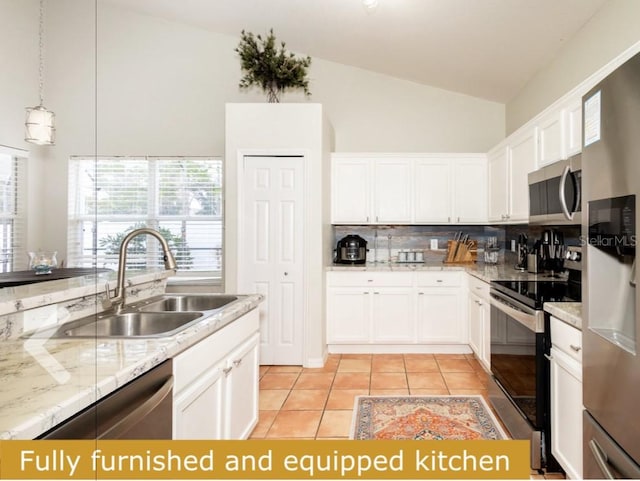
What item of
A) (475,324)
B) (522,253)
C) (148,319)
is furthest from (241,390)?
(522,253)

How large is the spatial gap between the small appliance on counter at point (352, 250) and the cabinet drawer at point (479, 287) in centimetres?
111

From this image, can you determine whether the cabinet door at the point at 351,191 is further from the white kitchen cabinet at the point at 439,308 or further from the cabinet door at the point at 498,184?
the cabinet door at the point at 498,184

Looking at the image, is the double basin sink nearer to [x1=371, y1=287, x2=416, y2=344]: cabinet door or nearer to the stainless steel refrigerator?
the stainless steel refrigerator

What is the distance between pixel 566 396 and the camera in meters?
1.70

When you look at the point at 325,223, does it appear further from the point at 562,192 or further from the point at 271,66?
the point at 562,192

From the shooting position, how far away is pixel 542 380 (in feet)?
6.16

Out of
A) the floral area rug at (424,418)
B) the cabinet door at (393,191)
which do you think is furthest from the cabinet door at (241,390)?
the cabinet door at (393,191)

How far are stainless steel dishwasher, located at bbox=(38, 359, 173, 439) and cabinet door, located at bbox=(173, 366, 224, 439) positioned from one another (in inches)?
3.2

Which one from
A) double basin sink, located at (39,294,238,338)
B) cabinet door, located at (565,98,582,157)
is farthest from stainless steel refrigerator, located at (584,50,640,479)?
double basin sink, located at (39,294,238,338)

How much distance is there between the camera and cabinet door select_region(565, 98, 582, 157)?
2197 millimetres

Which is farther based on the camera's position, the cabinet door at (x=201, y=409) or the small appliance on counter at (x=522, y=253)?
the small appliance on counter at (x=522, y=253)

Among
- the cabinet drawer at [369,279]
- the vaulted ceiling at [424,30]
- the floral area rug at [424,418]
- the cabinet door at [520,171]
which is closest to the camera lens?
the floral area rug at [424,418]

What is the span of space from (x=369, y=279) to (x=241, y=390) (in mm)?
2134

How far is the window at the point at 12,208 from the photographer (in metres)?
0.67
